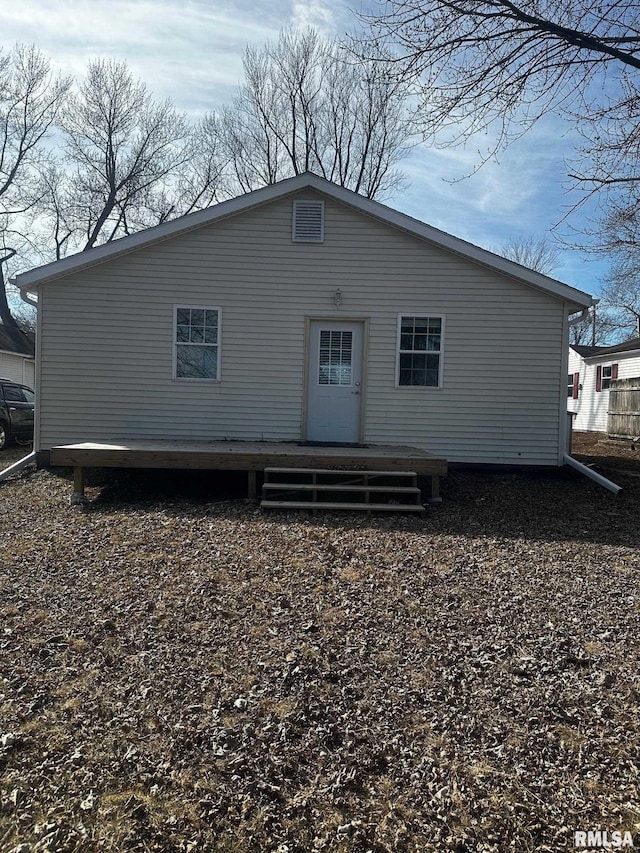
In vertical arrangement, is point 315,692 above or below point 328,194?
below

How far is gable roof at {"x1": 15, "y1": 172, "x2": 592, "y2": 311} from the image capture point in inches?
302

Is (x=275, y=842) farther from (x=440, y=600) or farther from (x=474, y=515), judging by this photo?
(x=474, y=515)

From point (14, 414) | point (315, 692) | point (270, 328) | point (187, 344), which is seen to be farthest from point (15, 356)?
point (315, 692)

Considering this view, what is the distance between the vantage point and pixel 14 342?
22016mm

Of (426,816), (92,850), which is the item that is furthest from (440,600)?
(92,850)

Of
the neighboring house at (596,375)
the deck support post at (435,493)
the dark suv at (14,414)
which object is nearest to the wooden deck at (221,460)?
the deck support post at (435,493)

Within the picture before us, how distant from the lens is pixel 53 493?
676 cm

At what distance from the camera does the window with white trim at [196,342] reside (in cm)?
797

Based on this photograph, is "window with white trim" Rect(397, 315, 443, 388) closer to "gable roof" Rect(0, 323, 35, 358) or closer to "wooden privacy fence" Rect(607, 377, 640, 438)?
"wooden privacy fence" Rect(607, 377, 640, 438)

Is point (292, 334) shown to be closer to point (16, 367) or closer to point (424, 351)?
point (424, 351)

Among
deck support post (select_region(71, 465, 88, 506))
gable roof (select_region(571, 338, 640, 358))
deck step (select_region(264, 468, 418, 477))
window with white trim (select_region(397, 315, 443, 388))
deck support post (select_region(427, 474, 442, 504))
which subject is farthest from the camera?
gable roof (select_region(571, 338, 640, 358))

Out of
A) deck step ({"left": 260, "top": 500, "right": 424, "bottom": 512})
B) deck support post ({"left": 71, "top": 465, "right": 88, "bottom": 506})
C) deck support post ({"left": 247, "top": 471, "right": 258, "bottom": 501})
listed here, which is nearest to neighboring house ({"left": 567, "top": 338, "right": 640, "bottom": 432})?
deck step ({"left": 260, "top": 500, "right": 424, "bottom": 512})

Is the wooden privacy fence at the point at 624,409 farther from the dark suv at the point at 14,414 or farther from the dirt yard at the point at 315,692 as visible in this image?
the dark suv at the point at 14,414

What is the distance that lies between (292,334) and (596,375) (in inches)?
661
